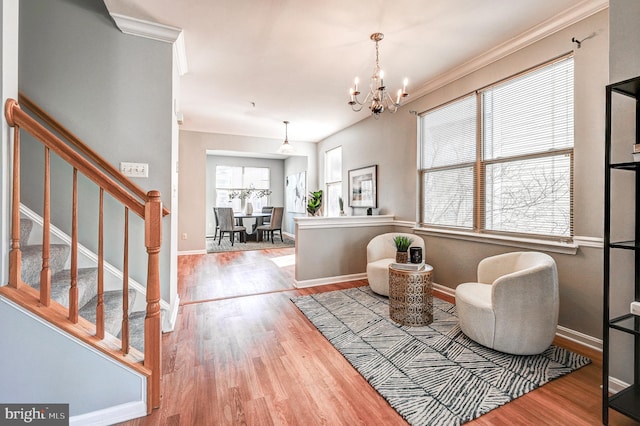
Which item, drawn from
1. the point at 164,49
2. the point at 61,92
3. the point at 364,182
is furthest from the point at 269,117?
the point at 61,92

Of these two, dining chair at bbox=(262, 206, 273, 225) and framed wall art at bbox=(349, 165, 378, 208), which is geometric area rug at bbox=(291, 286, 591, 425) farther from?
dining chair at bbox=(262, 206, 273, 225)

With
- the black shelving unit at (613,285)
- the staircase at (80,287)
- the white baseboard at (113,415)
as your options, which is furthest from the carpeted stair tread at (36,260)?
the black shelving unit at (613,285)

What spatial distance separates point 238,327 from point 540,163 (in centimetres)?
315

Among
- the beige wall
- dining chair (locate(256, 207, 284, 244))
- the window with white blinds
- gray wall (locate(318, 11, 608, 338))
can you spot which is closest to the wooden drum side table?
gray wall (locate(318, 11, 608, 338))

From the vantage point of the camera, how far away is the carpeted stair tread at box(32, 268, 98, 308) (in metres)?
1.66

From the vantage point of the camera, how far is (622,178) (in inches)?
64.9

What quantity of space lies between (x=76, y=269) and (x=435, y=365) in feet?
7.32

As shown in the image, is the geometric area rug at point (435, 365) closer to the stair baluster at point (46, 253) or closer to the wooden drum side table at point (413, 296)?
the wooden drum side table at point (413, 296)

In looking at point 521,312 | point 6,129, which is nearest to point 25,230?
point 6,129

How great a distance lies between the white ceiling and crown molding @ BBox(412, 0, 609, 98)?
0.01 meters

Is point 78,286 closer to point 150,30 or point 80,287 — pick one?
point 80,287

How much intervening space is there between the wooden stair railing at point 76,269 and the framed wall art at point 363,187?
375 cm

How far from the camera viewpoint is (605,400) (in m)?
1.43

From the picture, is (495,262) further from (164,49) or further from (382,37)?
(164,49)
